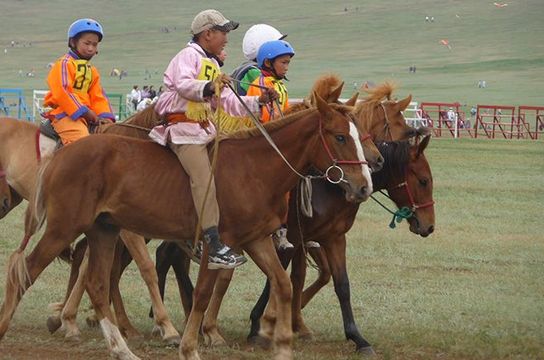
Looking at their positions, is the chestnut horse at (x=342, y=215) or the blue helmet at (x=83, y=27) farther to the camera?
the blue helmet at (x=83, y=27)

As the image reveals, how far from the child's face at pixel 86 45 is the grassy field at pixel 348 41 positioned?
60.3 meters

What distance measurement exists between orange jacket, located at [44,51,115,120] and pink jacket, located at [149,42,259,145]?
961 millimetres

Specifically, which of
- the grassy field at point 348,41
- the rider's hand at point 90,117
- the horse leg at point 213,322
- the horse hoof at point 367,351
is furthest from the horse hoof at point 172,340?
the grassy field at point 348,41

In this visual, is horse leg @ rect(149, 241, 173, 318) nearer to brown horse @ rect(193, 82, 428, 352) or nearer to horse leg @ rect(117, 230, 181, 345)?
horse leg @ rect(117, 230, 181, 345)

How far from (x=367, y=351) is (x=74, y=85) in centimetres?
307

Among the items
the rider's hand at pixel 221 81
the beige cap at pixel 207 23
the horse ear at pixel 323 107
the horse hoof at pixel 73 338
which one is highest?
the beige cap at pixel 207 23

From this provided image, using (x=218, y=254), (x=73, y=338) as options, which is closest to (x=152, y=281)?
(x=73, y=338)

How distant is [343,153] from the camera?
816 centimetres

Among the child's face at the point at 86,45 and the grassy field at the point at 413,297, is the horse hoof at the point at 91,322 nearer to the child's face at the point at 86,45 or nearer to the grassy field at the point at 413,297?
the grassy field at the point at 413,297

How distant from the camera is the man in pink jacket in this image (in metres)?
8.05

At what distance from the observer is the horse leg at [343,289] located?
891 centimetres

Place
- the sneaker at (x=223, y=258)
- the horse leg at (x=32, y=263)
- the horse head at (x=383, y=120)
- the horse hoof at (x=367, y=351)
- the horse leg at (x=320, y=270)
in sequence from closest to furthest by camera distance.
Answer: the sneaker at (x=223, y=258), the horse leg at (x=32, y=263), the horse hoof at (x=367, y=351), the horse leg at (x=320, y=270), the horse head at (x=383, y=120)

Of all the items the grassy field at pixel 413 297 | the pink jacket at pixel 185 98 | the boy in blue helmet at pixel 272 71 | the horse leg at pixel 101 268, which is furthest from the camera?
the boy in blue helmet at pixel 272 71

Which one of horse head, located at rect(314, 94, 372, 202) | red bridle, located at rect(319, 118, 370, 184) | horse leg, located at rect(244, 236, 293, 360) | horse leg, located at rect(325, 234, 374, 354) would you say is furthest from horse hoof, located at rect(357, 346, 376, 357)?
red bridle, located at rect(319, 118, 370, 184)
